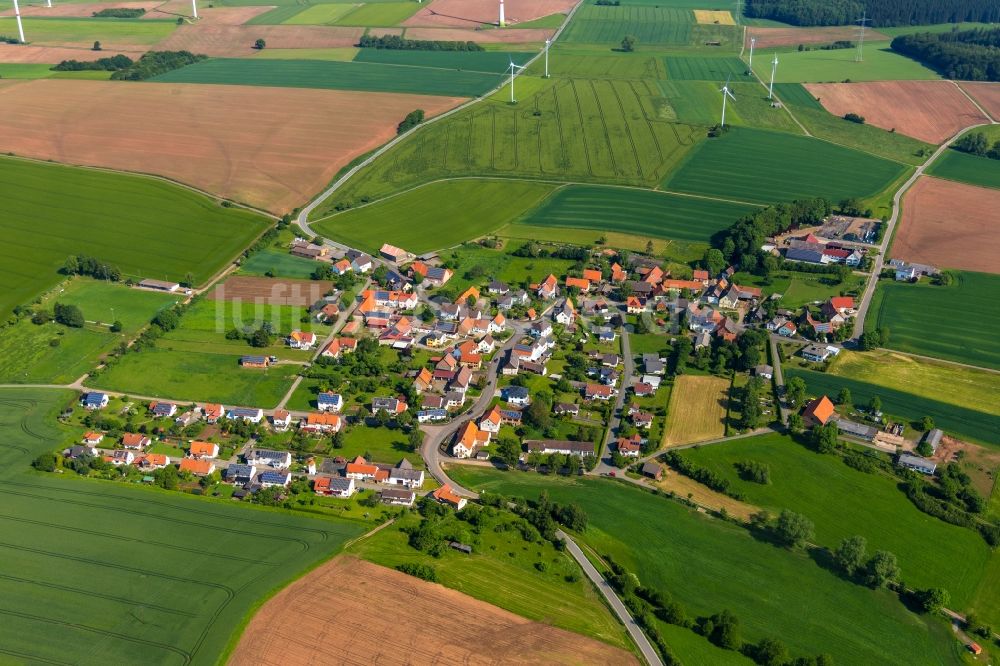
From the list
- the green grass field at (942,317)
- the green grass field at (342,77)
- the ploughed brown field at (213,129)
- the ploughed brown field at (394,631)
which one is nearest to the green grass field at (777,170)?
the green grass field at (942,317)

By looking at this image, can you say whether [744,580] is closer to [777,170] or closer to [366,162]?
[777,170]

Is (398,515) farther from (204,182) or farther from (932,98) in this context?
(932,98)

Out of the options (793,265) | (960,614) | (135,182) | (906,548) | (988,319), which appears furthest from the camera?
(135,182)

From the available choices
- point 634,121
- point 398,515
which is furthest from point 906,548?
point 634,121

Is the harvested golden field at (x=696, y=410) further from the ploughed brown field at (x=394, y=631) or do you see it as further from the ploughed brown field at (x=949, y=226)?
the ploughed brown field at (x=949, y=226)

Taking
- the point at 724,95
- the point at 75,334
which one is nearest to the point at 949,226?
the point at 724,95

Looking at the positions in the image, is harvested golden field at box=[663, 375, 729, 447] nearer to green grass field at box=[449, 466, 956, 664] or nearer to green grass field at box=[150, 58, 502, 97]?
green grass field at box=[449, 466, 956, 664]

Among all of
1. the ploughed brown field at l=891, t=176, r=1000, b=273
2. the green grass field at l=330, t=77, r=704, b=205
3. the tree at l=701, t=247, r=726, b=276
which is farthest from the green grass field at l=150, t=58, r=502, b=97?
the ploughed brown field at l=891, t=176, r=1000, b=273
